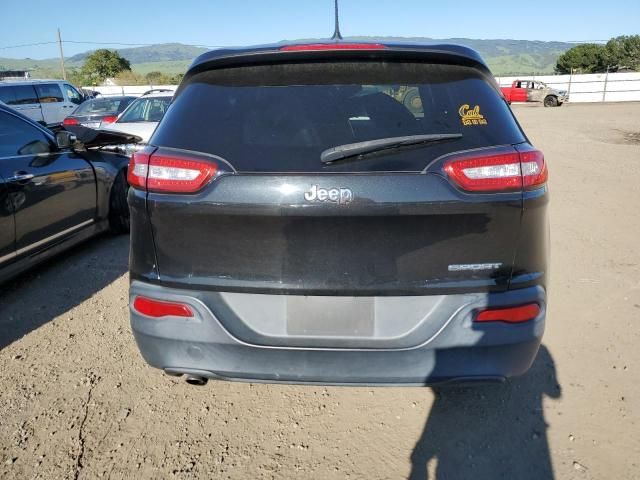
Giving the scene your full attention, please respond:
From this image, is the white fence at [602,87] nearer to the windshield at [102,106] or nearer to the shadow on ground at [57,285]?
the windshield at [102,106]

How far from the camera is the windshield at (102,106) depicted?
42.0ft

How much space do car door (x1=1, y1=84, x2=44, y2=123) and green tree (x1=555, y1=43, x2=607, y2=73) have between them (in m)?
67.1

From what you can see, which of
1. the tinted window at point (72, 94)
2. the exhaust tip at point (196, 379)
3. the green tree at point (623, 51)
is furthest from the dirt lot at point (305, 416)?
the green tree at point (623, 51)

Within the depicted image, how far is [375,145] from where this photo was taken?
1.79 m

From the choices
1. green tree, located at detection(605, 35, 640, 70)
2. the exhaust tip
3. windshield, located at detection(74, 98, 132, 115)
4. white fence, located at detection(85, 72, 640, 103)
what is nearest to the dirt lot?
the exhaust tip

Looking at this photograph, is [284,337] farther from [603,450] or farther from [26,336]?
[26,336]

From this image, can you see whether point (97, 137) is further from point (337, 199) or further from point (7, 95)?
point (7, 95)

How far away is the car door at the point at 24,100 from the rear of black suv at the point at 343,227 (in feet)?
53.5

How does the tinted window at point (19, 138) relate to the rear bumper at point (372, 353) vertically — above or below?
above

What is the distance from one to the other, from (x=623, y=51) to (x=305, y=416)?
75.9 metres

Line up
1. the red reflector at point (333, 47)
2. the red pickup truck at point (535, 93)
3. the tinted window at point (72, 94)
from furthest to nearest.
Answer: the red pickup truck at point (535, 93) < the tinted window at point (72, 94) < the red reflector at point (333, 47)

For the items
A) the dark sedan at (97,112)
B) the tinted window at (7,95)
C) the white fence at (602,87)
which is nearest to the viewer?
the dark sedan at (97,112)

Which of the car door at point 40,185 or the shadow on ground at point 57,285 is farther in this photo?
the car door at point 40,185

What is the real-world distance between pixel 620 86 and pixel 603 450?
39.7m
